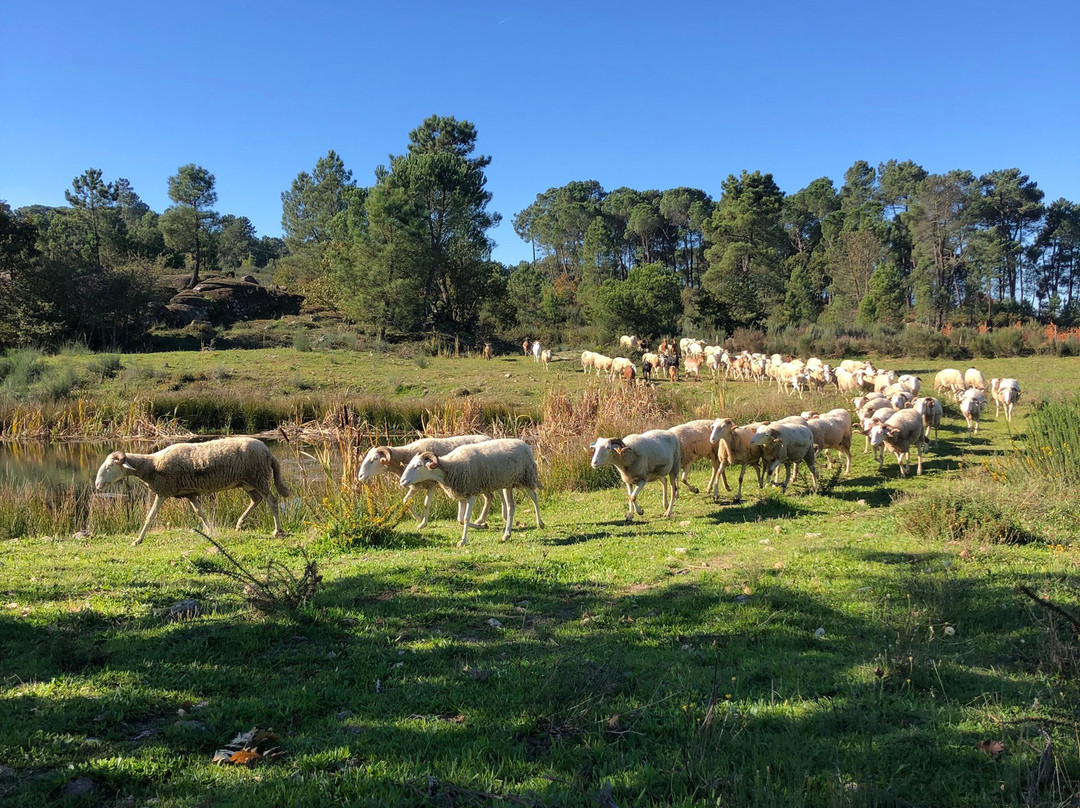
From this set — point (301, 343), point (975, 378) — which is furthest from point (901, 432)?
point (301, 343)

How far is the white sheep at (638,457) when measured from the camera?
35.9 feet

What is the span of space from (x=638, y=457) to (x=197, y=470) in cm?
685

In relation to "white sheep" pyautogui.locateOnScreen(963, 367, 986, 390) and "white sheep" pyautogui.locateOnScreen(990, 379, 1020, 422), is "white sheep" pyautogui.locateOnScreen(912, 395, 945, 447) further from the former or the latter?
"white sheep" pyautogui.locateOnScreen(963, 367, 986, 390)

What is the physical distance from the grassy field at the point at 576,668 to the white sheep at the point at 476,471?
70 cm

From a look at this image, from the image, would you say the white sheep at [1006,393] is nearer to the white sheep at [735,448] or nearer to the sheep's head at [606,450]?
the white sheep at [735,448]

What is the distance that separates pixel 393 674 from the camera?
4.92 m

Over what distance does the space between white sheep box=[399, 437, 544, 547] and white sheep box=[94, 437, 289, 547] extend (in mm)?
2671

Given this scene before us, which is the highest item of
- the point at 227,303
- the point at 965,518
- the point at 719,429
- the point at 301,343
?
the point at 227,303

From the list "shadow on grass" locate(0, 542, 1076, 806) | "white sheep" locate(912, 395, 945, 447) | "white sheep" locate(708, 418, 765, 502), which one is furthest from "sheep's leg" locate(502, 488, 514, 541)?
"white sheep" locate(912, 395, 945, 447)

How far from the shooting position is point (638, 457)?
441 inches

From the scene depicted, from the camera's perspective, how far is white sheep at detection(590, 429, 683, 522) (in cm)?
1095

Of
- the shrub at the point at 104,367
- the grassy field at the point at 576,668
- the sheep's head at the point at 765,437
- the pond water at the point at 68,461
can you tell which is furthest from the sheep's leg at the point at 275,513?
the shrub at the point at 104,367

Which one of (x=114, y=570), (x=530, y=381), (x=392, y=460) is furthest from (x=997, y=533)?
(x=530, y=381)

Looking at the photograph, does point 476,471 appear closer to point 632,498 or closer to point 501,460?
point 501,460
